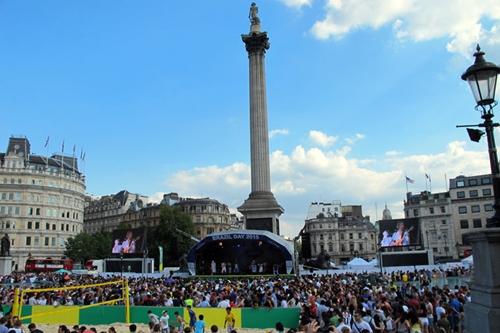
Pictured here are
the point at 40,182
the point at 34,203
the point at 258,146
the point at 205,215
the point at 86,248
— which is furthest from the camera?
the point at 205,215

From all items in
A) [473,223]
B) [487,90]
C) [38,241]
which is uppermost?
[473,223]

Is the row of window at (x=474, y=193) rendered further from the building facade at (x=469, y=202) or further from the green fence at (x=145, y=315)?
the green fence at (x=145, y=315)

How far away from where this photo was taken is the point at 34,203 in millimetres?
99688

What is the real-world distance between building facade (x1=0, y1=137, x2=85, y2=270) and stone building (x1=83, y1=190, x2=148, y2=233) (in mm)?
19148

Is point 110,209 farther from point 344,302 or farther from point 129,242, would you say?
point 344,302

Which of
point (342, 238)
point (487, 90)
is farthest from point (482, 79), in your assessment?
point (342, 238)

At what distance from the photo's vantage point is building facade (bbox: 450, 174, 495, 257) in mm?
86000

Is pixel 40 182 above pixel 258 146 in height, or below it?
above

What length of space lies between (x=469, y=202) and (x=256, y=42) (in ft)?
191

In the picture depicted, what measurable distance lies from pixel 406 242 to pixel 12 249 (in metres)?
82.3

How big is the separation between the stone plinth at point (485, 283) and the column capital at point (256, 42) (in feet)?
171

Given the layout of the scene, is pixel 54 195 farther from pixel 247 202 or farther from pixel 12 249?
pixel 247 202

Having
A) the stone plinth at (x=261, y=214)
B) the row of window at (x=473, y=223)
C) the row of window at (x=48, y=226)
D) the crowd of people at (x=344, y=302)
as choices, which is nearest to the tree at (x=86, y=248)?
the row of window at (x=48, y=226)

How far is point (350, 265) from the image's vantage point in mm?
51188
